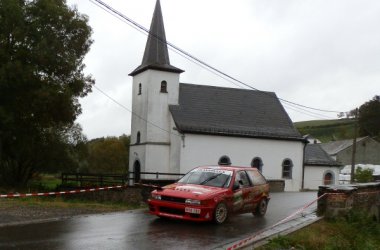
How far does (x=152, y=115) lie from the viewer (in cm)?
3950

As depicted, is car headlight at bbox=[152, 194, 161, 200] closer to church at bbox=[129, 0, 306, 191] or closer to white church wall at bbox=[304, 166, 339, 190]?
church at bbox=[129, 0, 306, 191]

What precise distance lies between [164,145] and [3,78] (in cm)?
1478

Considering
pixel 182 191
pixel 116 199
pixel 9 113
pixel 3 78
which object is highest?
pixel 3 78

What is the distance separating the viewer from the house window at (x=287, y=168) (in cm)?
4229

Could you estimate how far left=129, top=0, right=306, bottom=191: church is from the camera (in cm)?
3847

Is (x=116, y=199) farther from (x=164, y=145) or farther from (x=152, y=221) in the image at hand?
(x=164, y=145)

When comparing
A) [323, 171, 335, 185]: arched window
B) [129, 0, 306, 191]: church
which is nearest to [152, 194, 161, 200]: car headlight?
[129, 0, 306, 191]: church

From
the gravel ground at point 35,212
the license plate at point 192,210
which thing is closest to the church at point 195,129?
the gravel ground at point 35,212

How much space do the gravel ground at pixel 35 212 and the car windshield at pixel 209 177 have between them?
3295 millimetres

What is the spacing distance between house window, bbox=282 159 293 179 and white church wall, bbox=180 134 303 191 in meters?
0.28

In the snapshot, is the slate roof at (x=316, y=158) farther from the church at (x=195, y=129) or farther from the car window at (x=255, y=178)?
the car window at (x=255, y=178)

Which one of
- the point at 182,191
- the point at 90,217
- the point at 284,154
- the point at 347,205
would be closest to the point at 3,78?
the point at 90,217

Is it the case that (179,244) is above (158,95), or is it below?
below

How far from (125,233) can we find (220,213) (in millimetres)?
2960
